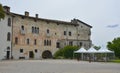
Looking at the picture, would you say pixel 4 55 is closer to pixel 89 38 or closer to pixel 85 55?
pixel 85 55

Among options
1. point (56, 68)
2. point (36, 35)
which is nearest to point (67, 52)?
point (36, 35)

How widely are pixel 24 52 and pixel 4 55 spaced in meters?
8.62

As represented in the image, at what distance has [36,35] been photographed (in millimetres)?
68500

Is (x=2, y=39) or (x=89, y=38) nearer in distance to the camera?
(x=2, y=39)

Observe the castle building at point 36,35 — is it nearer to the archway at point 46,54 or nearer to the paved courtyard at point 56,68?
the archway at point 46,54

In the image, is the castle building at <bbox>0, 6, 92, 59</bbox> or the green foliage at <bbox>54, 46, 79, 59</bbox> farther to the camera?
the green foliage at <bbox>54, 46, 79, 59</bbox>

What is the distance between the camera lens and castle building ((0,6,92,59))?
5881cm

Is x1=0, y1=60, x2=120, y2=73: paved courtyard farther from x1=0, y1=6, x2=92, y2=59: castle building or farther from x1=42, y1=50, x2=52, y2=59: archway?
x1=42, y1=50, x2=52, y2=59: archway

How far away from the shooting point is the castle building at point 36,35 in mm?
58812

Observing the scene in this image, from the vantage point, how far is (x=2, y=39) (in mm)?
56344

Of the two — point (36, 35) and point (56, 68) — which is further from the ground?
point (36, 35)

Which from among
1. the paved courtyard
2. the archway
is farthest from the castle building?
the paved courtyard

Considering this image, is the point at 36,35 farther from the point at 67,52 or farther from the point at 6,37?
the point at 6,37

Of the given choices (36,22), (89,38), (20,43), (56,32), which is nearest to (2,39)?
(20,43)
